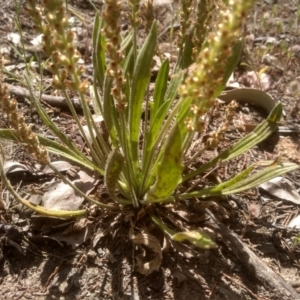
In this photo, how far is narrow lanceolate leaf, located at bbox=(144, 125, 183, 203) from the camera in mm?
1430

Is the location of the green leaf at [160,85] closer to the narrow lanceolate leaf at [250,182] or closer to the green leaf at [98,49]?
the green leaf at [98,49]

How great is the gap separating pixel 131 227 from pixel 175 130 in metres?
0.72

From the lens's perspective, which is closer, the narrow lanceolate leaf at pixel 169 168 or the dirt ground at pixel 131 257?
the narrow lanceolate leaf at pixel 169 168

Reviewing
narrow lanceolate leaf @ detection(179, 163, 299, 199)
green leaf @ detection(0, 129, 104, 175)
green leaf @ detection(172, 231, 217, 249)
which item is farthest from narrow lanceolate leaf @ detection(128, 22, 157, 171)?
green leaf @ detection(172, 231, 217, 249)

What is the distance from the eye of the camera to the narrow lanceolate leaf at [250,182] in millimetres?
1947

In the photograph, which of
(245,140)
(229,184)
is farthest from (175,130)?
(245,140)

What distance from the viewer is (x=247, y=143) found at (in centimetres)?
215

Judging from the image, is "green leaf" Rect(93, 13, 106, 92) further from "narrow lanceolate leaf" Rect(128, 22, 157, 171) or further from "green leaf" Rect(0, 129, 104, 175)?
"green leaf" Rect(0, 129, 104, 175)

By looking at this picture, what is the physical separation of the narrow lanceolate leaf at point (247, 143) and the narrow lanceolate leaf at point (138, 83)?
11.9 inches

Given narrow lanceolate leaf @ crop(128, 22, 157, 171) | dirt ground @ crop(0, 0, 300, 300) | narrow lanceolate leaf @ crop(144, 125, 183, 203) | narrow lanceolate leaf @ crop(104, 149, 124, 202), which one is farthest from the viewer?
dirt ground @ crop(0, 0, 300, 300)

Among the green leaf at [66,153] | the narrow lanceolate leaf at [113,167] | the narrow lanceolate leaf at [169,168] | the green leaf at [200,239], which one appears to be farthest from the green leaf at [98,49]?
the green leaf at [200,239]

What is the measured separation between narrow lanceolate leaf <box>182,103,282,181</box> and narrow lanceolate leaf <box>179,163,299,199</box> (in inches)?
4.9

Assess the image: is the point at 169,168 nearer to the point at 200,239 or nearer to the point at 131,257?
the point at 200,239

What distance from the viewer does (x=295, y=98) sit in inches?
114
